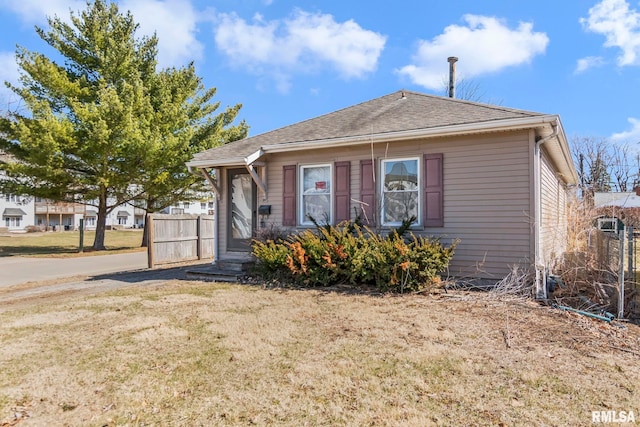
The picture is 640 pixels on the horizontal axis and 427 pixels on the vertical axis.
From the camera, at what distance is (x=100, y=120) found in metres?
14.5

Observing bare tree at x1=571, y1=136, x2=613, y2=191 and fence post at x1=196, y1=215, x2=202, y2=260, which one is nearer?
fence post at x1=196, y1=215, x2=202, y2=260

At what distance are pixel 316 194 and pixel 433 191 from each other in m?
2.55

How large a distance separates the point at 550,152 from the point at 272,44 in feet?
29.5

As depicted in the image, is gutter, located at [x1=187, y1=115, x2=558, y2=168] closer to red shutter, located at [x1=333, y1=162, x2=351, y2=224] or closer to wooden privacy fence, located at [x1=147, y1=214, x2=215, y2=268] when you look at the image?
red shutter, located at [x1=333, y1=162, x2=351, y2=224]

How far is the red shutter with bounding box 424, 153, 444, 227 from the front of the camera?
716 cm

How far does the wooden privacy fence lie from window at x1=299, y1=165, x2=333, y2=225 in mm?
4416

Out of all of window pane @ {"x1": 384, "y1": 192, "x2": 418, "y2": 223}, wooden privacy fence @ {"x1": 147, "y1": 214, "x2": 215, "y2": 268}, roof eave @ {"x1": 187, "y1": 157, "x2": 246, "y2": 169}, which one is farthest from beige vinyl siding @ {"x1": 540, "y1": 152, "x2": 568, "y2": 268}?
wooden privacy fence @ {"x1": 147, "y1": 214, "x2": 215, "y2": 268}

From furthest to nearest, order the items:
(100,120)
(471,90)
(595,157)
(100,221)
Answer: (595,157), (471,90), (100,221), (100,120)

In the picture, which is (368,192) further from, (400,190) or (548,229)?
(548,229)

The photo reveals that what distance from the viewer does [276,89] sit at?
Answer: 16.9 metres

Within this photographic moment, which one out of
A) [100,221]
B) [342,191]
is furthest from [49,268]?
[342,191]

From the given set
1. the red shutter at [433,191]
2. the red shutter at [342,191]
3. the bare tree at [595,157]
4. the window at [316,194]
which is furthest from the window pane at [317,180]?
the bare tree at [595,157]

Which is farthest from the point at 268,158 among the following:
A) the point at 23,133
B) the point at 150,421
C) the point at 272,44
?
the point at 23,133

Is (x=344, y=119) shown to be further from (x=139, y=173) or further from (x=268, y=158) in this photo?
(x=139, y=173)
